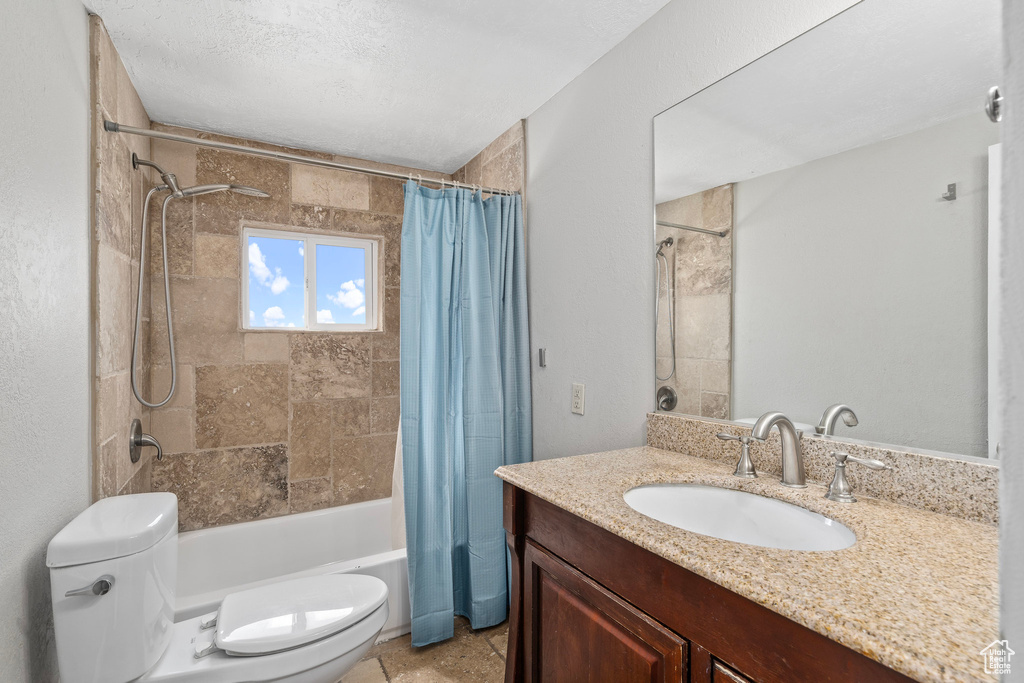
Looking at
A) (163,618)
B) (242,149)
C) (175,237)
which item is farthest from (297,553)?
(242,149)

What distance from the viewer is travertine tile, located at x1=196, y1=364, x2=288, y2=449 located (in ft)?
7.77

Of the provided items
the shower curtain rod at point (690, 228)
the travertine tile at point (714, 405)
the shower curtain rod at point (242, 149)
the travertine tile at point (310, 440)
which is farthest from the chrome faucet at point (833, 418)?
the travertine tile at point (310, 440)

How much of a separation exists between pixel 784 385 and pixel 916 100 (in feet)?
2.16

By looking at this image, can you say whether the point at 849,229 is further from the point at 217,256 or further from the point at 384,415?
the point at 217,256

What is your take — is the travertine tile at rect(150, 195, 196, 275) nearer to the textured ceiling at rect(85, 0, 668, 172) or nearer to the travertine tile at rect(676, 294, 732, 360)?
the textured ceiling at rect(85, 0, 668, 172)

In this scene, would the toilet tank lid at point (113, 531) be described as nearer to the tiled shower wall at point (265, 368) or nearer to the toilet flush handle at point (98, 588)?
the toilet flush handle at point (98, 588)

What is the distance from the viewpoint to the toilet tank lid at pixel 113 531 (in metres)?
1.13

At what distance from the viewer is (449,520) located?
6.70 ft

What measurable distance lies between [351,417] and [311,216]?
113cm

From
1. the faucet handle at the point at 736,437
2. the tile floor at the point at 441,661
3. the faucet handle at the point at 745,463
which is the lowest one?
the tile floor at the point at 441,661

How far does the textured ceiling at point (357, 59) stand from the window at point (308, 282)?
57cm

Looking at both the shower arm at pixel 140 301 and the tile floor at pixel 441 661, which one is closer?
the tile floor at pixel 441 661

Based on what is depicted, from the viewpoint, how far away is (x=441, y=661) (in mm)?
1887

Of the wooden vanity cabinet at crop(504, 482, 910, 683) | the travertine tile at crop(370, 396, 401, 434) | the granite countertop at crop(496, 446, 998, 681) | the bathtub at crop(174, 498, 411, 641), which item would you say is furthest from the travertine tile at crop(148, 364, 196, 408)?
the granite countertop at crop(496, 446, 998, 681)
